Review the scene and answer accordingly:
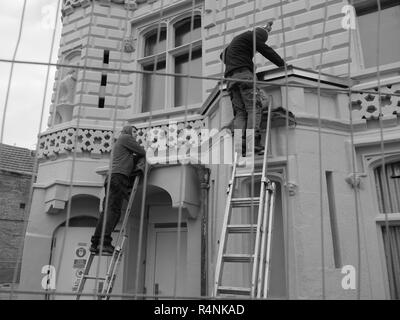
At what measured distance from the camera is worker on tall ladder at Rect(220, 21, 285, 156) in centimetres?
449

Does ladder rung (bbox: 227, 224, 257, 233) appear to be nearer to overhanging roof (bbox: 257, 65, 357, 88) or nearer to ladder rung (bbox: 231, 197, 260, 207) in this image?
ladder rung (bbox: 231, 197, 260, 207)

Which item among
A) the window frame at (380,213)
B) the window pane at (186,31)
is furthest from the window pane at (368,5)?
the window pane at (186,31)

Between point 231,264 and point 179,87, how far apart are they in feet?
14.1

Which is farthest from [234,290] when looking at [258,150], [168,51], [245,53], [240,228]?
[168,51]

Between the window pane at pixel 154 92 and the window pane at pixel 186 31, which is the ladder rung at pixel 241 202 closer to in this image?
the window pane at pixel 154 92

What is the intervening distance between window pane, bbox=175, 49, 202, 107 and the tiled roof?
1059 cm

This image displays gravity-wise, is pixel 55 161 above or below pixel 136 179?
above

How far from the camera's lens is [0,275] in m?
14.1

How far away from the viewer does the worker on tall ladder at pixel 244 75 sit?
4.49 meters

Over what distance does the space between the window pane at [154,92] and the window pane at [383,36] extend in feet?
12.5

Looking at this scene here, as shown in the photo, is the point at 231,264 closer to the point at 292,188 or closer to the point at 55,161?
the point at 292,188

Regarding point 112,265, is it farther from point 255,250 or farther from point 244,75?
point 244,75

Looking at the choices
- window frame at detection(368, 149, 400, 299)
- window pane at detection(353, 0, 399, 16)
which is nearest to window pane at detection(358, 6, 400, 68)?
window pane at detection(353, 0, 399, 16)

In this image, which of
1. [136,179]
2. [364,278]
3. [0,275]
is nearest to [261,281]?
Result: [364,278]
